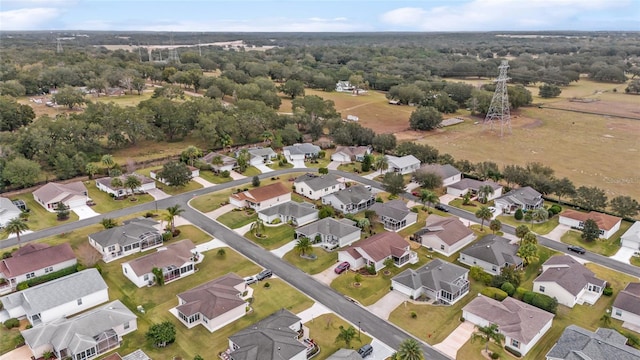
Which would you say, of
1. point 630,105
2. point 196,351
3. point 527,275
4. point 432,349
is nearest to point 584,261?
point 527,275

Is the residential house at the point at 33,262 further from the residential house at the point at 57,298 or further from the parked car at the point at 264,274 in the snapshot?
the parked car at the point at 264,274

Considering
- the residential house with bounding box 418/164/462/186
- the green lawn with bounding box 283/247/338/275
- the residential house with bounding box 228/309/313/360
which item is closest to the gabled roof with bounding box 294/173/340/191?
the residential house with bounding box 418/164/462/186

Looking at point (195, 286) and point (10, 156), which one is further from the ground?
point (10, 156)

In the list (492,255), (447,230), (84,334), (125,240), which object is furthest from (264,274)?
(492,255)

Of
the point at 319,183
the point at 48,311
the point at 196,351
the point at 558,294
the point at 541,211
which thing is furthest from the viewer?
the point at 319,183

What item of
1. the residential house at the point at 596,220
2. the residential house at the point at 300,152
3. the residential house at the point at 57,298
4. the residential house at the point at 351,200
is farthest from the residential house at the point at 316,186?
the residential house at the point at 57,298

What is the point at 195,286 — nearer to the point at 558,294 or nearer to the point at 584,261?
the point at 558,294

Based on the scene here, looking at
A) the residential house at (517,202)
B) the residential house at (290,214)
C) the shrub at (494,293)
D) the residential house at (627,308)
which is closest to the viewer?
the residential house at (627,308)

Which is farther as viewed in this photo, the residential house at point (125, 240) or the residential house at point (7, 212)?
the residential house at point (7, 212)
